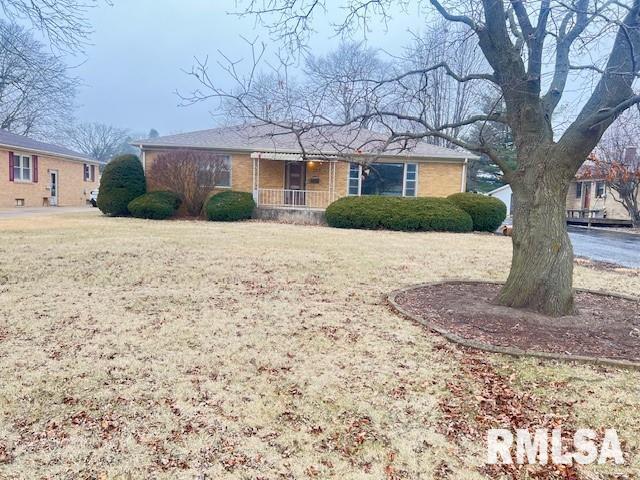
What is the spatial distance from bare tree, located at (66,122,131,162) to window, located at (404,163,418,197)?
42.1 meters

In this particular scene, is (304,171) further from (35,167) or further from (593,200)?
(593,200)

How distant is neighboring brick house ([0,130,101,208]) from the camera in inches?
880

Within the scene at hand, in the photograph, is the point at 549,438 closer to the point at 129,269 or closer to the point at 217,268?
the point at 217,268

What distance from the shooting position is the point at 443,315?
518 centimetres

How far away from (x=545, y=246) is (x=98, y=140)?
54762mm

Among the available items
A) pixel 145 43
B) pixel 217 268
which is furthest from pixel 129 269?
pixel 145 43

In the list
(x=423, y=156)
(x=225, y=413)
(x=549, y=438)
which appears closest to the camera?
(x=549, y=438)

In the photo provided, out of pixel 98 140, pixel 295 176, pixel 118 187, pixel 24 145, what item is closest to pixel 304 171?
pixel 295 176

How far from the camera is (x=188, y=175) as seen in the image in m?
17.2

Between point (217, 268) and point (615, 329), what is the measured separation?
5866 mm

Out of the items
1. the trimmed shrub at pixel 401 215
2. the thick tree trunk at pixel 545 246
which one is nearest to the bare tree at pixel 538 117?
the thick tree trunk at pixel 545 246

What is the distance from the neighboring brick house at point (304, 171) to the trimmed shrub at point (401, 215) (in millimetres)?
2753

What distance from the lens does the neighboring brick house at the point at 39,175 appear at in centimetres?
2236

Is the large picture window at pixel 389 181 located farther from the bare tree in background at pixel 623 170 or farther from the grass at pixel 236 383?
the grass at pixel 236 383
